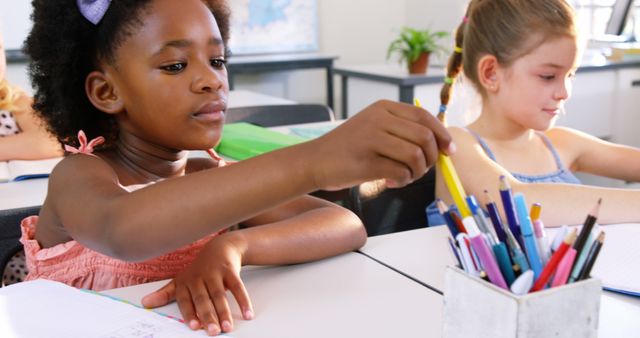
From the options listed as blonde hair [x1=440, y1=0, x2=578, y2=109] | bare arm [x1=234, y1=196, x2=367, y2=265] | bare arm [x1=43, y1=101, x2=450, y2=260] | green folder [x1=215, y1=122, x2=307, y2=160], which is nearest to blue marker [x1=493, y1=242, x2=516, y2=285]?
bare arm [x1=43, y1=101, x2=450, y2=260]

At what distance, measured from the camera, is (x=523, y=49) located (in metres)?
1.46

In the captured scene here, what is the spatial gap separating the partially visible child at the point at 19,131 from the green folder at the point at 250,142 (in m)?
0.44

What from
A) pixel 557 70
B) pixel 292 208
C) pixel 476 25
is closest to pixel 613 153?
pixel 557 70

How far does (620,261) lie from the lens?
0.91 metres

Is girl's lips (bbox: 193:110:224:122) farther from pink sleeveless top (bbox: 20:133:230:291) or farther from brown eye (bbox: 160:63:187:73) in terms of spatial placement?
pink sleeveless top (bbox: 20:133:230:291)

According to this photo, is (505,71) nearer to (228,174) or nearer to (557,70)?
(557,70)

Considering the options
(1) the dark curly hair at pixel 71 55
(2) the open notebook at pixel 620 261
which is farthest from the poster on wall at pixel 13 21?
(2) the open notebook at pixel 620 261

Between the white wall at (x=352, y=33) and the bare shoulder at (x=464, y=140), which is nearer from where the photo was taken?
the bare shoulder at (x=464, y=140)

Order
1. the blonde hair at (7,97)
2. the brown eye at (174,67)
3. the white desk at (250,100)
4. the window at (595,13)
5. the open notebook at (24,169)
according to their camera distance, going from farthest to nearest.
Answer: the window at (595,13)
the white desk at (250,100)
the blonde hair at (7,97)
the open notebook at (24,169)
the brown eye at (174,67)

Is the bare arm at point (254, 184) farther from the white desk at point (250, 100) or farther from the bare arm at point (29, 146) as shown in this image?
the white desk at point (250, 100)

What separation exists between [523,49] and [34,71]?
0.98 meters

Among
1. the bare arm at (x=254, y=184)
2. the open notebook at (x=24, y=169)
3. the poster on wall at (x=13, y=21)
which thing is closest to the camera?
the bare arm at (x=254, y=184)

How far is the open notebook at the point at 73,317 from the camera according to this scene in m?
0.68

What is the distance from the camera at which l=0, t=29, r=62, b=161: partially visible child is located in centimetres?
183
